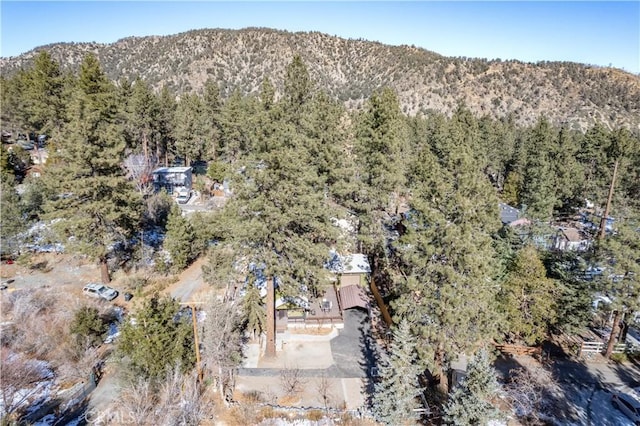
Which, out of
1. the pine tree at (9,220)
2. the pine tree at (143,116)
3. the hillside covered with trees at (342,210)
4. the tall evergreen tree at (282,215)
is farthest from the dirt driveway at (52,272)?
the pine tree at (143,116)

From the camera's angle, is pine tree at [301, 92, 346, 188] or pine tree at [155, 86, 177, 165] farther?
pine tree at [155, 86, 177, 165]

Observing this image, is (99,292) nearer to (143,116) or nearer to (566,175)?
(143,116)

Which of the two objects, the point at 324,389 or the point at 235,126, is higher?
the point at 235,126

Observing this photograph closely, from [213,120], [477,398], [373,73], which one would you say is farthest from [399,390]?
[373,73]

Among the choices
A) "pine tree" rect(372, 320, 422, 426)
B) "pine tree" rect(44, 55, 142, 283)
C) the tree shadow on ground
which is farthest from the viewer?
"pine tree" rect(44, 55, 142, 283)

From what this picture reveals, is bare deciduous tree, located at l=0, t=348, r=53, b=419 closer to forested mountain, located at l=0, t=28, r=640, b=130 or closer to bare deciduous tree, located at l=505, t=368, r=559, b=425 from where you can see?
bare deciduous tree, located at l=505, t=368, r=559, b=425

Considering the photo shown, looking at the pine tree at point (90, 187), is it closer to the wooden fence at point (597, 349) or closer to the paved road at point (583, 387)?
the paved road at point (583, 387)

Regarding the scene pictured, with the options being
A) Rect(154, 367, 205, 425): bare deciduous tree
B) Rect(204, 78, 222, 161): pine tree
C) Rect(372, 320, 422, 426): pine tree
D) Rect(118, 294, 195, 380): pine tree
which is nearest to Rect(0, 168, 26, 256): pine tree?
Rect(118, 294, 195, 380): pine tree

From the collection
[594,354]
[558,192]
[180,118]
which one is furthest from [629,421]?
→ [180,118]
